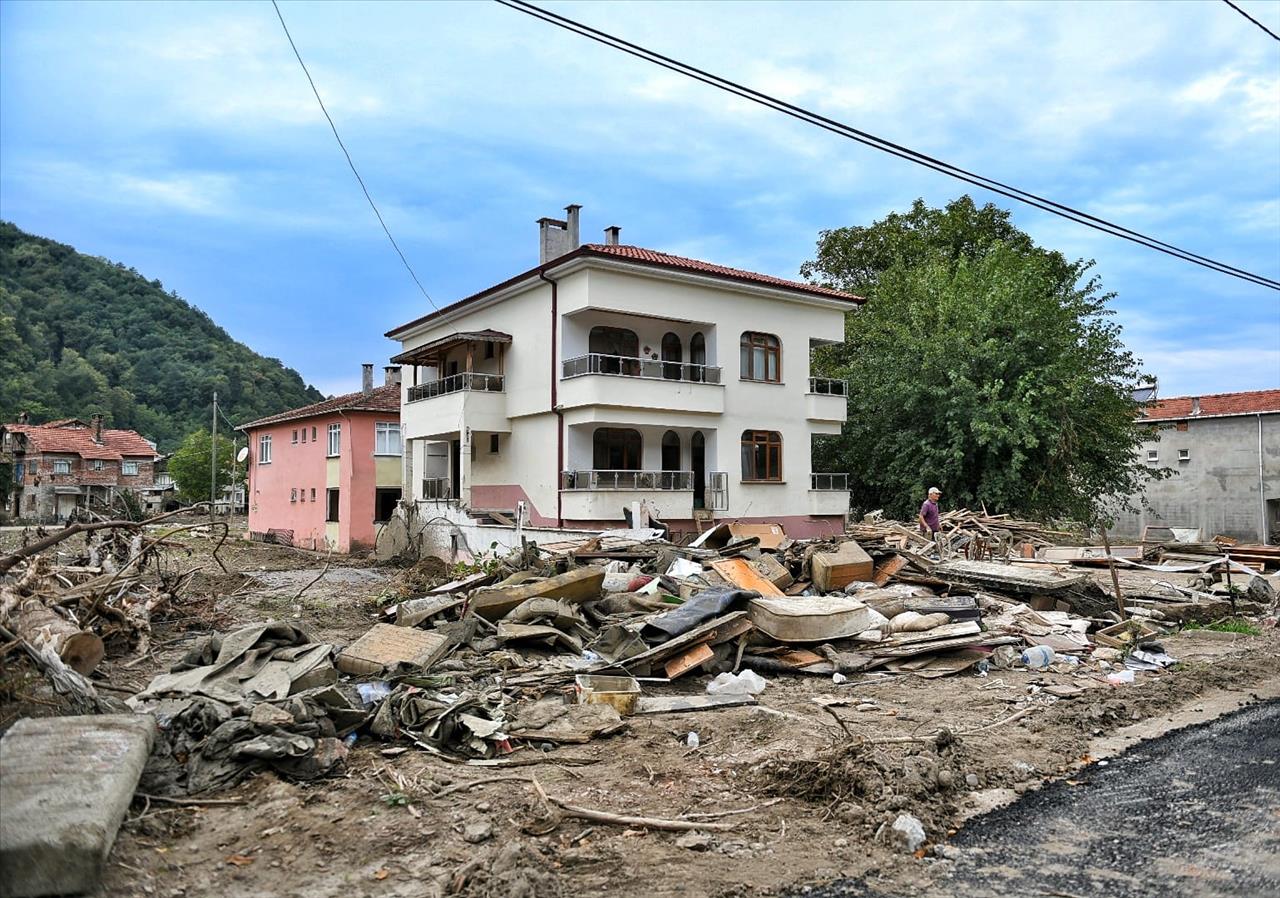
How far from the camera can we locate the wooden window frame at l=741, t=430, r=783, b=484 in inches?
1154

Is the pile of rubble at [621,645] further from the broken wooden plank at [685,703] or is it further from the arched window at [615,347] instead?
the arched window at [615,347]

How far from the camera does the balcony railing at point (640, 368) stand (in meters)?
26.7

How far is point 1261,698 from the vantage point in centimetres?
981

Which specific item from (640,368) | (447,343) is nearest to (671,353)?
(640,368)

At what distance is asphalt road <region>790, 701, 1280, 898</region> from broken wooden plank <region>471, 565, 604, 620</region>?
22.0ft

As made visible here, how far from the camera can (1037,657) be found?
11.5 metres

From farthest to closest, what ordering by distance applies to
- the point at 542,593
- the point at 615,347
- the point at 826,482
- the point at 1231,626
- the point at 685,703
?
the point at 826,482 < the point at 615,347 < the point at 1231,626 < the point at 542,593 < the point at 685,703

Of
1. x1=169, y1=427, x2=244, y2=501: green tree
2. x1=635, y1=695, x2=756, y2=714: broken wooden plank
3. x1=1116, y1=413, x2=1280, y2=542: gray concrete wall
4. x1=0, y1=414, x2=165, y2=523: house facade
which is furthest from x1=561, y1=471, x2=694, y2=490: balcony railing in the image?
x1=169, y1=427, x2=244, y2=501: green tree

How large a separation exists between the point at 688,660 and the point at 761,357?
20.8 meters

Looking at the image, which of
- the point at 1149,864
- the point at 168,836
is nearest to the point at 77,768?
the point at 168,836

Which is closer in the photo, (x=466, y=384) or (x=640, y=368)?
(x=640, y=368)

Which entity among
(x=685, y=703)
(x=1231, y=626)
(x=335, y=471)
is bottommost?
(x=1231, y=626)

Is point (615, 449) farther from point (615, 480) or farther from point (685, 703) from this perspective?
point (685, 703)

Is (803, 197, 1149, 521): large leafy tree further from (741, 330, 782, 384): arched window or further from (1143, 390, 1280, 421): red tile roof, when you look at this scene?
(1143, 390, 1280, 421): red tile roof
